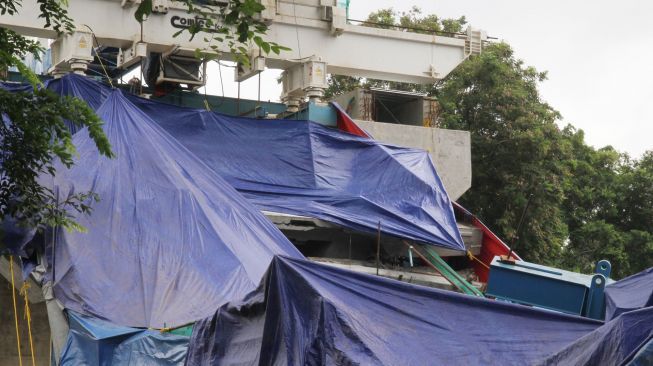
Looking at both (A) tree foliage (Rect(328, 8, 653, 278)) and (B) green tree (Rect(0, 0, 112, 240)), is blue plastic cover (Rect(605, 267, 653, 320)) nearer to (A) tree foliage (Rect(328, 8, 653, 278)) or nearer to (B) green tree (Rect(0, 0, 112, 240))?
(B) green tree (Rect(0, 0, 112, 240))

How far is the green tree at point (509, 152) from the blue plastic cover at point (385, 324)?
1915cm

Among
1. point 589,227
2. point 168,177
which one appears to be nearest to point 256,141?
point 168,177

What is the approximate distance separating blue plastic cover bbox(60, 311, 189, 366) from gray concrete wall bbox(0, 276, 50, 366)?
22.6ft

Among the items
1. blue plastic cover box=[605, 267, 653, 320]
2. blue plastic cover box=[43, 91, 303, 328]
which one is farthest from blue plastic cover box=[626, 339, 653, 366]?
blue plastic cover box=[43, 91, 303, 328]

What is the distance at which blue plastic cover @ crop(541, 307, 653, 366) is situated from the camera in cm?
698

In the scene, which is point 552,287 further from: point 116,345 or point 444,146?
point 444,146

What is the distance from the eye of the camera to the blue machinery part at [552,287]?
11.5m

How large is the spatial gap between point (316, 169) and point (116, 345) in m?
8.09

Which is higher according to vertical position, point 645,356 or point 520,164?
point 520,164

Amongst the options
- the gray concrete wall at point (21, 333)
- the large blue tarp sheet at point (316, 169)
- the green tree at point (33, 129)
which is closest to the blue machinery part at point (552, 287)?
the green tree at point (33, 129)

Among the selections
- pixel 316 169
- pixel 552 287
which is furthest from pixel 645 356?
pixel 316 169

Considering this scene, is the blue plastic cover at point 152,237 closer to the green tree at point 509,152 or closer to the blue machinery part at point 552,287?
the blue machinery part at point 552,287

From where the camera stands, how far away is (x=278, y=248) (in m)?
15.4

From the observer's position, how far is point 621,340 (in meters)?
7.06
